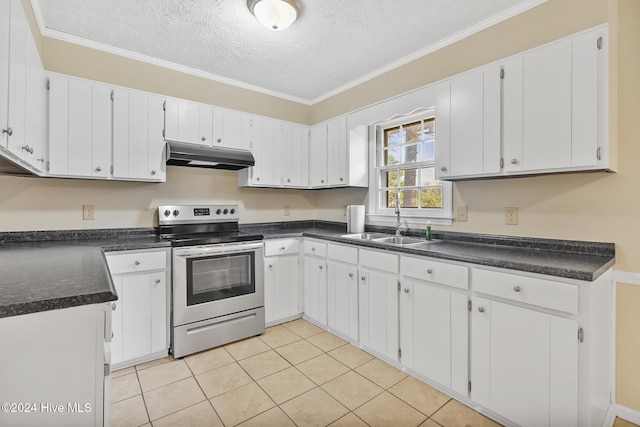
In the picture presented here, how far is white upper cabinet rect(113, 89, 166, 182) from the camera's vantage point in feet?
8.41

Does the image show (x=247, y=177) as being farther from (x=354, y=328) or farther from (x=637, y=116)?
(x=637, y=116)

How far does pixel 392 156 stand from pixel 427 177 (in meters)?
0.48

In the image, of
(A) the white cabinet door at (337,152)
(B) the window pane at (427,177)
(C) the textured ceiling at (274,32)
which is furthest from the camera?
(A) the white cabinet door at (337,152)

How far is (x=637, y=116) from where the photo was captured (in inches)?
67.8

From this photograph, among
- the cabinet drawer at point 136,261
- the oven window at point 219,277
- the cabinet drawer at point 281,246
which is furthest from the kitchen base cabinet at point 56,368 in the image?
the cabinet drawer at point 281,246

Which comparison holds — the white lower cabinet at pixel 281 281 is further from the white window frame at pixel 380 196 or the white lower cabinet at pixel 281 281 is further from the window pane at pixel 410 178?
the window pane at pixel 410 178

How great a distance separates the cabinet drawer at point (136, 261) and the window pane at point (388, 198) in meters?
2.11

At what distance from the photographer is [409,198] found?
3035 millimetres

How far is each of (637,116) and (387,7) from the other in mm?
1620

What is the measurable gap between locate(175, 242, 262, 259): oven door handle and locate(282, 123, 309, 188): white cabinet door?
0.94m

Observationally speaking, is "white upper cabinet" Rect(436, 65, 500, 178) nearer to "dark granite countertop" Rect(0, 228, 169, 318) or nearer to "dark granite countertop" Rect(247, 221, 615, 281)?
"dark granite countertop" Rect(247, 221, 615, 281)

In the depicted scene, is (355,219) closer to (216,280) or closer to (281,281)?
(281,281)

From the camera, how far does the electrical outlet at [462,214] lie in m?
2.48

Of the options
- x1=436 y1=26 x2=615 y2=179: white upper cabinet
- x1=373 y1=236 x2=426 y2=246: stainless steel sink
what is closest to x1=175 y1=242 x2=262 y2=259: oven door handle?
x1=373 y1=236 x2=426 y2=246: stainless steel sink
